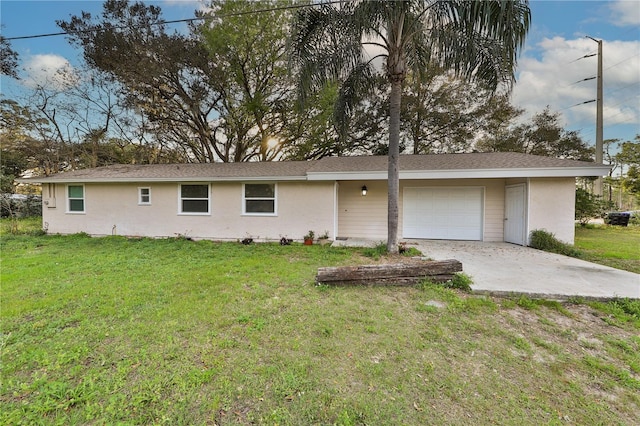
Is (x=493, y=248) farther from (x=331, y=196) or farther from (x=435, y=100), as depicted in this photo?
(x=435, y=100)

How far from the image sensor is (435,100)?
1691cm

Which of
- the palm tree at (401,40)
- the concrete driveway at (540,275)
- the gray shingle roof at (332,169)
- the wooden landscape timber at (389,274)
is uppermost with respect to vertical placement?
the palm tree at (401,40)

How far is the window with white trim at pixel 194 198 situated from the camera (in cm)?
962

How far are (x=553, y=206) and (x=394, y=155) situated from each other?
204 inches

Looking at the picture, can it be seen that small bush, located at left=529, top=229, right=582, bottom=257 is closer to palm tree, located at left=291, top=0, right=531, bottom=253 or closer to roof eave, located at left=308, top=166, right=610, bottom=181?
roof eave, located at left=308, top=166, right=610, bottom=181

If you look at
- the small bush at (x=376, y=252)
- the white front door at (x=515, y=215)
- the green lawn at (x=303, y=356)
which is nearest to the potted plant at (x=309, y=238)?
the small bush at (x=376, y=252)

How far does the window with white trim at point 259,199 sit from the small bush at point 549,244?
26.4 feet

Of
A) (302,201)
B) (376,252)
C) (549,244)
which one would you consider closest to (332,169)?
(302,201)

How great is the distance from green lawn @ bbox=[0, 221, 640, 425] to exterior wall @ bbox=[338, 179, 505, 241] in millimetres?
5741

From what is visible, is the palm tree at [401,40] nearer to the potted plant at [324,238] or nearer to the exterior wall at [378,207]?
the potted plant at [324,238]

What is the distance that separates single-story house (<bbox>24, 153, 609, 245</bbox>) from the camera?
8562mm

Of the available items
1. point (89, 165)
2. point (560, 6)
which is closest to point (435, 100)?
point (560, 6)

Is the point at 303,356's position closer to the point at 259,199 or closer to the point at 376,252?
the point at 376,252

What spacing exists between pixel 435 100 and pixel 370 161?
9.78m
